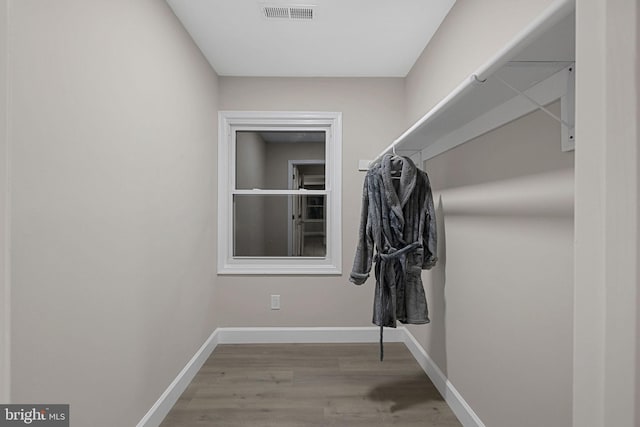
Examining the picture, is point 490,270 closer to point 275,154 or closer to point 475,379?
point 475,379

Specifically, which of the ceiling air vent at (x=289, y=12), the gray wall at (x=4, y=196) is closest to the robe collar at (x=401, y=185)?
the ceiling air vent at (x=289, y=12)

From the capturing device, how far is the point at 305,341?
3.01 m

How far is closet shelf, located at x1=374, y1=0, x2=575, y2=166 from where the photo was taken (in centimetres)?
74

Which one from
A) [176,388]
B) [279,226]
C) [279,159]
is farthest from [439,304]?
[279,159]

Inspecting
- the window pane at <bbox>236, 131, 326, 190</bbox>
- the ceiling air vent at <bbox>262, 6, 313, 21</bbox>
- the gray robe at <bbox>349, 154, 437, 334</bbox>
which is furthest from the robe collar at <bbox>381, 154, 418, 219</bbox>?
the window pane at <bbox>236, 131, 326, 190</bbox>

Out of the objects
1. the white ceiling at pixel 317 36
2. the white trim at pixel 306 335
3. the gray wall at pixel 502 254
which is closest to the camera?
the gray wall at pixel 502 254

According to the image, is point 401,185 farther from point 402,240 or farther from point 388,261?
point 388,261

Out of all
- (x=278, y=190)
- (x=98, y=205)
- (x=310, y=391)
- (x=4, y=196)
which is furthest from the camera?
(x=278, y=190)

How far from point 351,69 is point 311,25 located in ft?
2.36

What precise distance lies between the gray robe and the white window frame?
1.06 m

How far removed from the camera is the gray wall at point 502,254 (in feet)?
3.76

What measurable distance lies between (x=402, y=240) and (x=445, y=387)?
977mm

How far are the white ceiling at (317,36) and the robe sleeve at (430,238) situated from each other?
1131mm

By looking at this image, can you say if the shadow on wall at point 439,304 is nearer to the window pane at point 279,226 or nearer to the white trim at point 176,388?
the window pane at point 279,226
